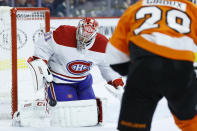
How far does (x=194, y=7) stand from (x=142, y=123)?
0.53 metres

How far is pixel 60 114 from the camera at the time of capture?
3.27 metres

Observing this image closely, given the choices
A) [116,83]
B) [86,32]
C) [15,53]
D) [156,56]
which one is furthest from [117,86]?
[156,56]

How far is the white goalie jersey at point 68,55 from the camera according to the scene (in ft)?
11.2

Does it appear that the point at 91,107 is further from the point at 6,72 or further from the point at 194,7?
the point at 194,7

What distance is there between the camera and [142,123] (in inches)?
78.8

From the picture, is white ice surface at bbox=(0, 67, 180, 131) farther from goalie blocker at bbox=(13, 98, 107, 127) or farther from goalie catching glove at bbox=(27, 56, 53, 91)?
goalie catching glove at bbox=(27, 56, 53, 91)

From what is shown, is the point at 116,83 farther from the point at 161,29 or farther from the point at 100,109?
the point at 161,29

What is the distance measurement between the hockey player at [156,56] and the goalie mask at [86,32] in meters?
1.30

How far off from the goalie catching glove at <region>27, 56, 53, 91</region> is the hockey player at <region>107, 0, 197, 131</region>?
1.33m

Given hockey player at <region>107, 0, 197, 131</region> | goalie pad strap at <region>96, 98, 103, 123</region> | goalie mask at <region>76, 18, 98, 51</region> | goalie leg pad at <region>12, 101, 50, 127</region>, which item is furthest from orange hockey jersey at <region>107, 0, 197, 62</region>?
goalie pad strap at <region>96, 98, 103, 123</region>

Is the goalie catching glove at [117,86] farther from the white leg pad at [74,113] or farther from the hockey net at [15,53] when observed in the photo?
the hockey net at [15,53]

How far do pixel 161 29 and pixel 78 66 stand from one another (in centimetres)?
169

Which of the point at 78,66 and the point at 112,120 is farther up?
the point at 78,66

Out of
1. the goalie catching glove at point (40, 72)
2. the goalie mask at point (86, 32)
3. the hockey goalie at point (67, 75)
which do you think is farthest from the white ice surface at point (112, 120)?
the goalie mask at point (86, 32)
